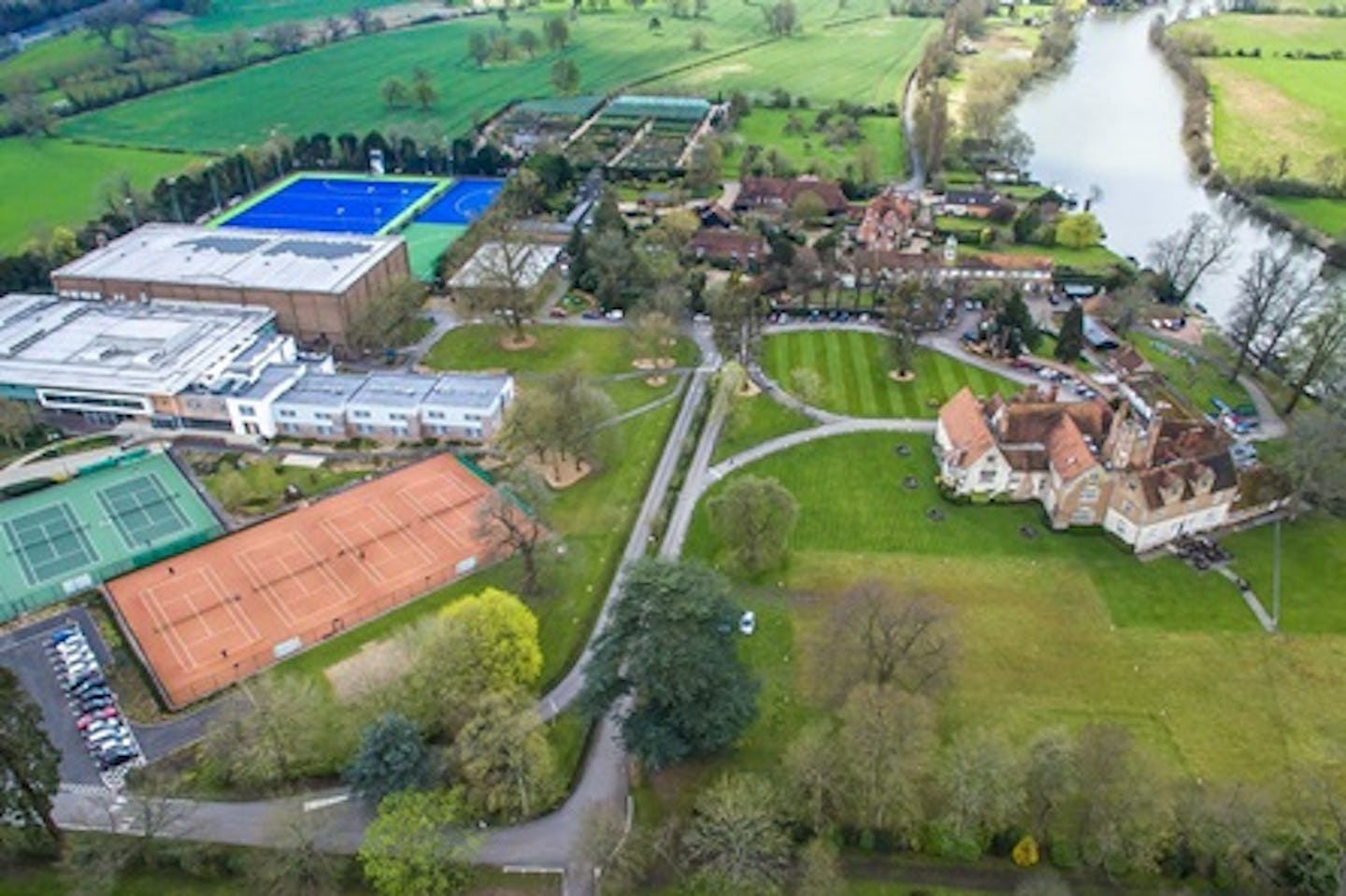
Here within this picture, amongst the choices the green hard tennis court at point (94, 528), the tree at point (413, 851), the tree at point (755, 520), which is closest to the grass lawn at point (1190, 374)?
the tree at point (755, 520)

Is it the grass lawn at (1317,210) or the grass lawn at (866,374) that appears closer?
the grass lawn at (866,374)

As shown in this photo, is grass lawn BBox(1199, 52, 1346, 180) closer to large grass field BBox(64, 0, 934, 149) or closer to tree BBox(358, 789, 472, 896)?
large grass field BBox(64, 0, 934, 149)

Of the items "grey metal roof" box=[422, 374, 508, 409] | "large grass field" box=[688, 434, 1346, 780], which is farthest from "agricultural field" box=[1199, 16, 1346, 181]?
"grey metal roof" box=[422, 374, 508, 409]

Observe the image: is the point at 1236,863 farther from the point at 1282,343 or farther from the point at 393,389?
the point at 393,389

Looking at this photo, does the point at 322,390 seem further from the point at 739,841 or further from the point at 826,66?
the point at 826,66

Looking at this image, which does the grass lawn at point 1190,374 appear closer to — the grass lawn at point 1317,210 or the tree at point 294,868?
the grass lawn at point 1317,210

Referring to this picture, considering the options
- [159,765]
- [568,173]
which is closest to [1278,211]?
[568,173]
